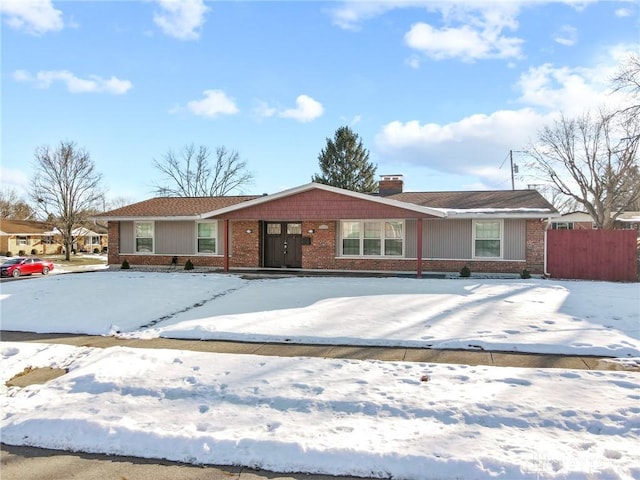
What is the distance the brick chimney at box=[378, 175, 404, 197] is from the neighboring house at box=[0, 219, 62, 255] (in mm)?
37446

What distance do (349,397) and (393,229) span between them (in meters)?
13.8

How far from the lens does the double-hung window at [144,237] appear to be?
20.9m

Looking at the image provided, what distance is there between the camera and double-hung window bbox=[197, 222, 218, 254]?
2022 cm

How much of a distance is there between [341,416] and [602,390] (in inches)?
123

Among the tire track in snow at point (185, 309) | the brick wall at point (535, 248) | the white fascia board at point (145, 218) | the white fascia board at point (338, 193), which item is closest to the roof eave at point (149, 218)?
the white fascia board at point (145, 218)

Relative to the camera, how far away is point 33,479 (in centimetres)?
357

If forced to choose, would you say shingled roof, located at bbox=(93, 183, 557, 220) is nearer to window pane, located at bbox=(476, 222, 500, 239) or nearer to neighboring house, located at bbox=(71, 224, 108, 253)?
window pane, located at bbox=(476, 222, 500, 239)

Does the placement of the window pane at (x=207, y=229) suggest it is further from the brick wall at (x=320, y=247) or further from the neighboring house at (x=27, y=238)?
the neighboring house at (x=27, y=238)

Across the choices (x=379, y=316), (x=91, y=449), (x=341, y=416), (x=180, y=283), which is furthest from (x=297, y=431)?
(x=180, y=283)

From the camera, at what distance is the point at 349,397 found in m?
5.00

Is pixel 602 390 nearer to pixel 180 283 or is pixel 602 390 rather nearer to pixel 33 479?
pixel 33 479

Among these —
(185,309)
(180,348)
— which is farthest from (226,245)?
(180,348)

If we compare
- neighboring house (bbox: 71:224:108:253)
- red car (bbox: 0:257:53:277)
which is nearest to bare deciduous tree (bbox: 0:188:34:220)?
neighboring house (bbox: 71:224:108:253)

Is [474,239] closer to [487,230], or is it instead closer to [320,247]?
[487,230]
